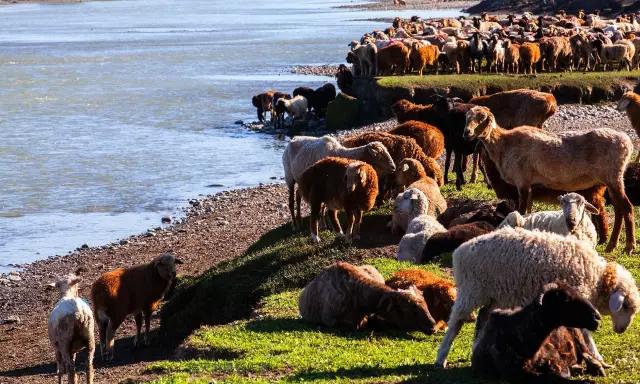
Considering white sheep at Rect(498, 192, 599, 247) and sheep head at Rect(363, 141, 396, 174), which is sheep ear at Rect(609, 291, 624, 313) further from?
sheep head at Rect(363, 141, 396, 174)

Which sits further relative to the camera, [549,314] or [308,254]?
[308,254]

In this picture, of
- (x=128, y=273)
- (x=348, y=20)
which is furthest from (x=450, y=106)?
(x=348, y=20)

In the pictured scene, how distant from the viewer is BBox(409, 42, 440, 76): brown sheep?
35938 millimetres

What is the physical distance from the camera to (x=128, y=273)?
1427 cm

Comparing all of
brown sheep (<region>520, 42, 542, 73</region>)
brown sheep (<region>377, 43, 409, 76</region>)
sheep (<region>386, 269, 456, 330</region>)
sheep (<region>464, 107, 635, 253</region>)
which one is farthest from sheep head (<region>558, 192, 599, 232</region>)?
brown sheep (<region>377, 43, 409, 76</region>)

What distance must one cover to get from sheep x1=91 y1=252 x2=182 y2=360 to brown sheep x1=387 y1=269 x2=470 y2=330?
4243mm

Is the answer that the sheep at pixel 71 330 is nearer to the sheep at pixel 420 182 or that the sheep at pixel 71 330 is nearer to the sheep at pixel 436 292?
the sheep at pixel 436 292

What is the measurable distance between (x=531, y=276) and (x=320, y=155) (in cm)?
844

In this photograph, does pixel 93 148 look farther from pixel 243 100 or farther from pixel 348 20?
pixel 348 20

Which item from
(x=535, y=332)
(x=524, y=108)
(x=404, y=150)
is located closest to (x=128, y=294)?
(x=404, y=150)

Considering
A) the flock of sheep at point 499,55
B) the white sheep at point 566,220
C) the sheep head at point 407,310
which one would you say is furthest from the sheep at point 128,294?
the flock of sheep at point 499,55

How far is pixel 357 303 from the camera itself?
10688 mm

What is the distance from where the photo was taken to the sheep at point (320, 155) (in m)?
16.3

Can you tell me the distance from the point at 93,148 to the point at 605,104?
16.0 m
